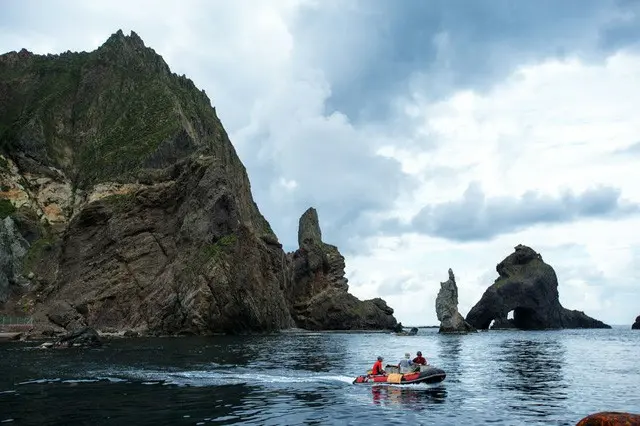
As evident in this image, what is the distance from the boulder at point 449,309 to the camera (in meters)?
145

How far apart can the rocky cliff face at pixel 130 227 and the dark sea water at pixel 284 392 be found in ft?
187

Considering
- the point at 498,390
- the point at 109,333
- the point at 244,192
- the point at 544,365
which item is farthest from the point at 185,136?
the point at 498,390

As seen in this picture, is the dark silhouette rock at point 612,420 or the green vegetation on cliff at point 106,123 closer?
the dark silhouette rock at point 612,420

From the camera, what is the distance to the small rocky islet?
119 metres

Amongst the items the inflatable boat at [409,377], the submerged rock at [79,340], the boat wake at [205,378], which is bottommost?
the boat wake at [205,378]

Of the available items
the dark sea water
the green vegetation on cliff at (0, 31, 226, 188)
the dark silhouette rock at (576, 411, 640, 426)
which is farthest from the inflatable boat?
the green vegetation on cliff at (0, 31, 226, 188)

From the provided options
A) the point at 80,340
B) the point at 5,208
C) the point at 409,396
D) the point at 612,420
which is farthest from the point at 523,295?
the point at 612,420

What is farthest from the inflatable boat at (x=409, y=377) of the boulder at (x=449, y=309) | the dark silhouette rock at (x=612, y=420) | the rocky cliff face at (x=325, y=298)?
the rocky cliff face at (x=325, y=298)

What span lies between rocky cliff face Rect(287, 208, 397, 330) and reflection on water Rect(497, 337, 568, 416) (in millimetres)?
101667

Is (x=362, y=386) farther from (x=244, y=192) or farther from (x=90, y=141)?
(x=90, y=141)

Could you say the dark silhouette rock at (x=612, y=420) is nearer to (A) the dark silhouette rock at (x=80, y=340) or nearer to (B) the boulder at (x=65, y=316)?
(A) the dark silhouette rock at (x=80, y=340)

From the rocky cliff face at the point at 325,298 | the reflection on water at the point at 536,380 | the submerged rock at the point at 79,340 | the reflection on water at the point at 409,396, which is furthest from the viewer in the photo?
the rocky cliff face at the point at 325,298

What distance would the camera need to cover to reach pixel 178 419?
27062 millimetres

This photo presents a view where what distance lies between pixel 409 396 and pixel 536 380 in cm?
1459
